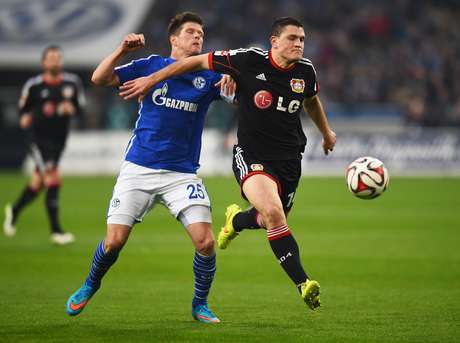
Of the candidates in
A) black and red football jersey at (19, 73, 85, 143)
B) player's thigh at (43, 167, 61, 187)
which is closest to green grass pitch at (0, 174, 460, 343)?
player's thigh at (43, 167, 61, 187)

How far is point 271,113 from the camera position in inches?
310

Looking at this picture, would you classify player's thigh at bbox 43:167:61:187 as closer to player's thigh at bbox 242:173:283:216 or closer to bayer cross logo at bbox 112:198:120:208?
bayer cross logo at bbox 112:198:120:208

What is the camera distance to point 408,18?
33.1 meters

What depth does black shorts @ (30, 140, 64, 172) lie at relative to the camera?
13.5 meters

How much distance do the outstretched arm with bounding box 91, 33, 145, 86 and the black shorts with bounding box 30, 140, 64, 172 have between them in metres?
6.19

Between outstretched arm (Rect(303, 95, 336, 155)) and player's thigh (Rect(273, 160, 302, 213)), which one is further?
outstretched arm (Rect(303, 95, 336, 155))

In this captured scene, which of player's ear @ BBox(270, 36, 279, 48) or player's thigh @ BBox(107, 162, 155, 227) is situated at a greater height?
player's ear @ BBox(270, 36, 279, 48)

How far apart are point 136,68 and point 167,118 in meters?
0.48

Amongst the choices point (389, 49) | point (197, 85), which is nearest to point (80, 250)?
point (197, 85)

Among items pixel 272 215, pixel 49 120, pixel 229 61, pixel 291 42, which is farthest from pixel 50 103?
pixel 272 215

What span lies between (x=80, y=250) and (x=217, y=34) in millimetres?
20153

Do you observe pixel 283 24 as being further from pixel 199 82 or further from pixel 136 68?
pixel 136 68

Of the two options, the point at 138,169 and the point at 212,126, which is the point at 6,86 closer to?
the point at 212,126

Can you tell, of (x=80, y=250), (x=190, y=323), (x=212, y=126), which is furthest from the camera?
(x=212, y=126)
